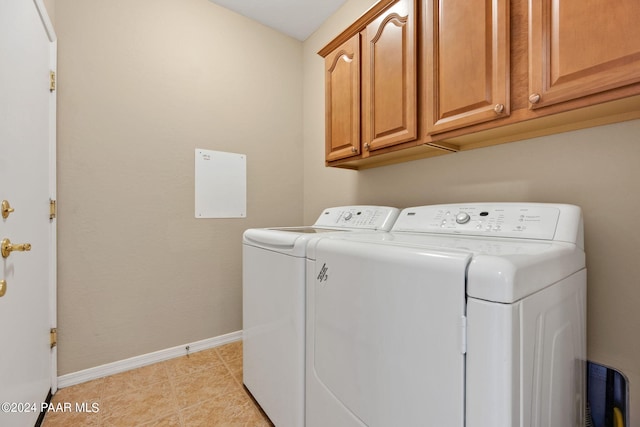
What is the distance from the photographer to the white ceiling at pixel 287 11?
2139 mm

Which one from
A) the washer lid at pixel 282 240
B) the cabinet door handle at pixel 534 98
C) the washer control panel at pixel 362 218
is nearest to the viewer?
the cabinet door handle at pixel 534 98

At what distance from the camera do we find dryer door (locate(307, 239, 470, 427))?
2.03ft

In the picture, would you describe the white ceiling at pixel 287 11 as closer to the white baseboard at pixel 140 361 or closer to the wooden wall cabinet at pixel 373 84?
the wooden wall cabinet at pixel 373 84

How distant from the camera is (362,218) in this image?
1.64m

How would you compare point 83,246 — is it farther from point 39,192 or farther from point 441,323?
point 441,323

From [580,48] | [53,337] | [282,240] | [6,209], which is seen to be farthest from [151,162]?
[580,48]

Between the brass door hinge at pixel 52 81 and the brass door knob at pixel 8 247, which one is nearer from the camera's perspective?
the brass door knob at pixel 8 247

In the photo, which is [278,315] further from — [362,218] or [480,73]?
[480,73]

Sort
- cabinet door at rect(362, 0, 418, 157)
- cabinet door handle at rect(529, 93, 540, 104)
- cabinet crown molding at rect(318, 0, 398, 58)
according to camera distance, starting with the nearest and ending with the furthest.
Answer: cabinet door handle at rect(529, 93, 540, 104) < cabinet door at rect(362, 0, 418, 157) < cabinet crown molding at rect(318, 0, 398, 58)

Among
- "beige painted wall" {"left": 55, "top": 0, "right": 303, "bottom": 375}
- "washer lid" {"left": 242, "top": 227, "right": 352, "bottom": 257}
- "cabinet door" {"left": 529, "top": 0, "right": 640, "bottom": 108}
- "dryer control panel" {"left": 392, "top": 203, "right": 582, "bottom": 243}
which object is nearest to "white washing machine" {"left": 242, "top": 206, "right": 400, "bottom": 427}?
"washer lid" {"left": 242, "top": 227, "right": 352, "bottom": 257}

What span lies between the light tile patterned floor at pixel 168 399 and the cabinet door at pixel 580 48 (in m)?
1.83

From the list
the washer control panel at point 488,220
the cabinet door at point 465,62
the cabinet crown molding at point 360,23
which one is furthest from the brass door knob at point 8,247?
the cabinet crown molding at point 360,23

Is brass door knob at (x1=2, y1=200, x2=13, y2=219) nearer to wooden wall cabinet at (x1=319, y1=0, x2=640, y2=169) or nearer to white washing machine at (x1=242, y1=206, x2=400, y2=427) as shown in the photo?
white washing machine at (x1=242, y1=206, x2=400, y2=427)

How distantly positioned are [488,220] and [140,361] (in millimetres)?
2213
